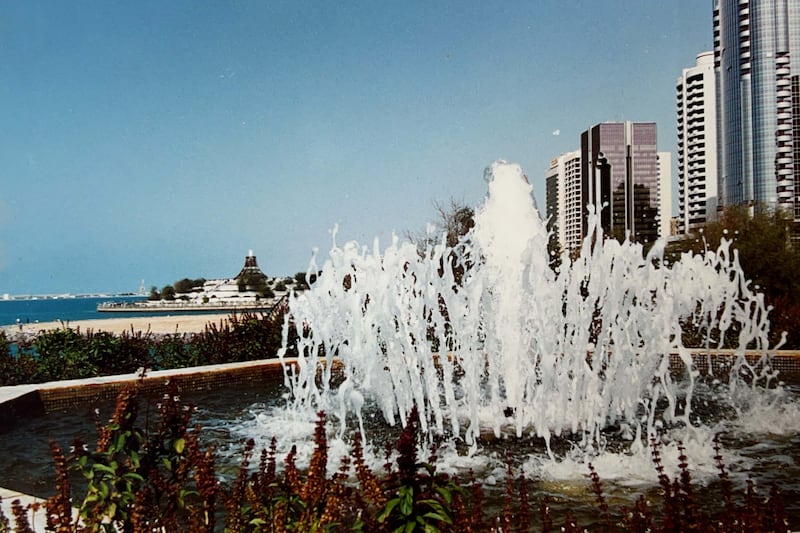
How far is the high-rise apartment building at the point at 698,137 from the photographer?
87938 millimetres

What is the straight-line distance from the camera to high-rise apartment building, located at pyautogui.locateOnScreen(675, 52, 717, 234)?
289 feet

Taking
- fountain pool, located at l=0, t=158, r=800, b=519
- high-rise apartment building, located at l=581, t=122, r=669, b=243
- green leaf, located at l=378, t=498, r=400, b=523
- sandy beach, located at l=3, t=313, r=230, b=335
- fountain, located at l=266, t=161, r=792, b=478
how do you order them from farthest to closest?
high-rise apartment building, located at l=581, t=122, r=669, b=243 → sandy beach, located at l=3, t=313, r=230, b=335 → fountain, located at l=266, t=161, r=792, b=478 → fountain pool, located at l=0, t=158, r=800, b=519 → green leaf, located at l=378, t=498, r=400, b=523

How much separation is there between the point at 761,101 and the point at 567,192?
24.2 m

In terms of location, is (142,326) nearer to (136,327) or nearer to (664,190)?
(136,327)

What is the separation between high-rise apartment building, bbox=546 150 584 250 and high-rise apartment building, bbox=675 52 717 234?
15.9 meters

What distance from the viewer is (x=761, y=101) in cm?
7562

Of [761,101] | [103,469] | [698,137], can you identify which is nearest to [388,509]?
[103,469]

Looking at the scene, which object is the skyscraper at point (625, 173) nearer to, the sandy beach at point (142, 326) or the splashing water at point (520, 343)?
the sandy beach at point (142, 326)

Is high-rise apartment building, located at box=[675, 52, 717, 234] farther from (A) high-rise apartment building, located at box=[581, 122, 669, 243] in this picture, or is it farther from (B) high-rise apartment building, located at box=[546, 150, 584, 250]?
(B) high-rise apartment building, located at box=[546, 150, 584, 250]

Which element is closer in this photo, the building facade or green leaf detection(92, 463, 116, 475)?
green leaf detection(92, 463, 116, 475)

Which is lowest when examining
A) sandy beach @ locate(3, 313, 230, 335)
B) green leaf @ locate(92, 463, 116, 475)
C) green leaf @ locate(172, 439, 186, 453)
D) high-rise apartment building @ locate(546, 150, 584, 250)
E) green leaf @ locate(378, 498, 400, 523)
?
sandy beach @ locate(3, 313, 230, 335)

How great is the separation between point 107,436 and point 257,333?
29.0 feet

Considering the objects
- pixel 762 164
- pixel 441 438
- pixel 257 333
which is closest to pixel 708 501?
pixel 441 438

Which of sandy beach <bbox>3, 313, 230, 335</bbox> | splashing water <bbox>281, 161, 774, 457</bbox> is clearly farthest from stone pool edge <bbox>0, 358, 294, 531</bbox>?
sandy beach <bbox>3, 313, 230, 335</bbox>
